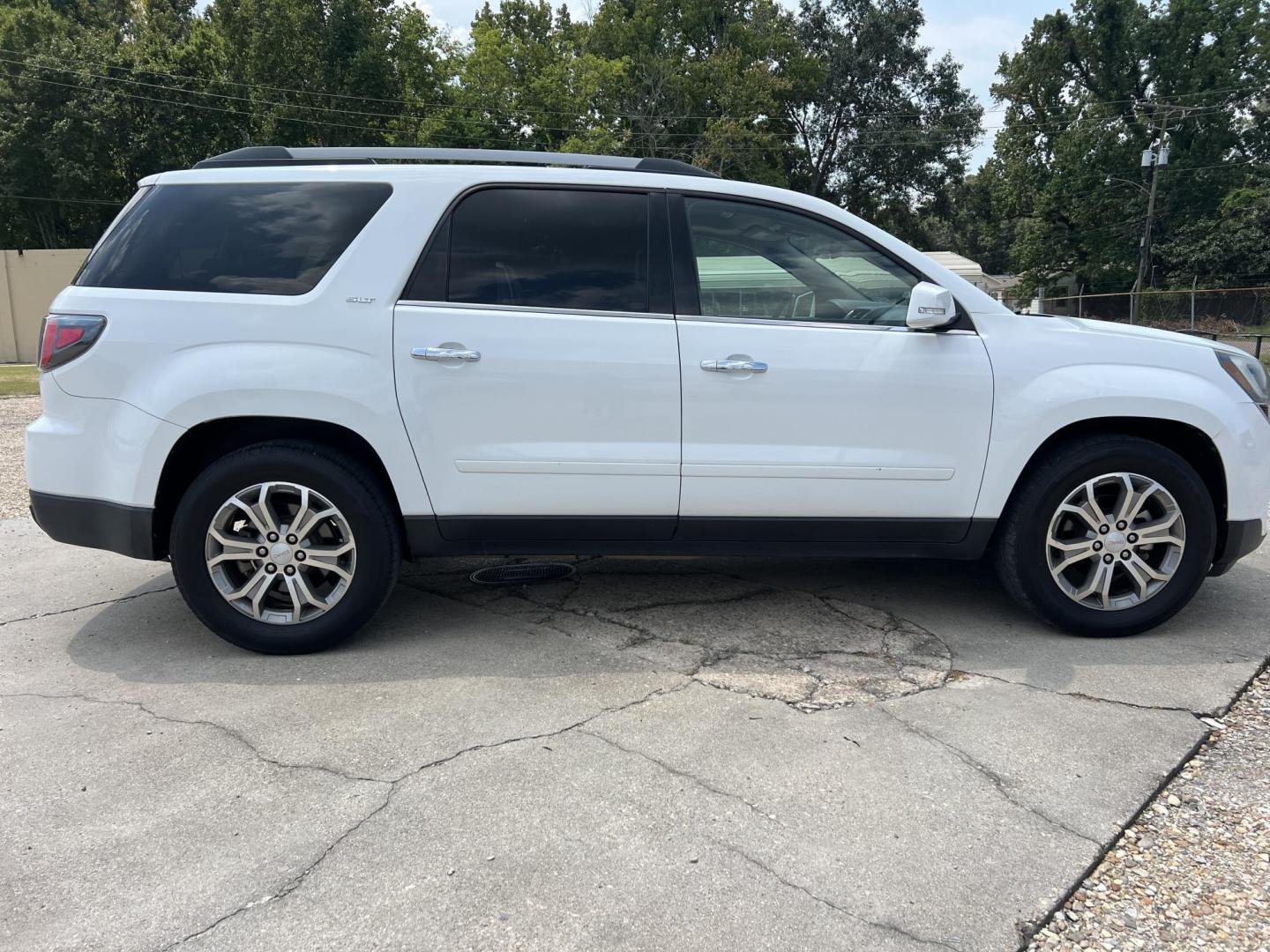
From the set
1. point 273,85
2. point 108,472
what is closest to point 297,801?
point 108,472

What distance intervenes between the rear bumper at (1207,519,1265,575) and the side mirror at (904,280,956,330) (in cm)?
156

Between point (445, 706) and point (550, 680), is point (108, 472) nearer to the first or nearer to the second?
point (445, 706)

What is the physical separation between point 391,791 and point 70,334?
7.30 ft

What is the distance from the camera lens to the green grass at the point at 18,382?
15.9m

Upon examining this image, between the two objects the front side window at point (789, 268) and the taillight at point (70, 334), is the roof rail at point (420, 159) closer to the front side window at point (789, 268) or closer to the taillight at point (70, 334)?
the front side window at point (789, 268)

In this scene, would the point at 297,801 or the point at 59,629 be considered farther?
the point at 59,629

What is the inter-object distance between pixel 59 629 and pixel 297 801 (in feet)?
7.11

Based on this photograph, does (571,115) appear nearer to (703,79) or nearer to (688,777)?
(703,79)

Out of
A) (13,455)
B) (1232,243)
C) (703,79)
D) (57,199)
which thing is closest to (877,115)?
(703,79)

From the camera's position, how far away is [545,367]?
138 inches

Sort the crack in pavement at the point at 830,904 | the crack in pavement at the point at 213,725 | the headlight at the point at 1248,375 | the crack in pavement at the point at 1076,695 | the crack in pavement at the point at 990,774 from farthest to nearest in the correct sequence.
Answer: the headlight at the point at 1248,375
the crack in pavement at the point at 1076,695
the crack in pavement at the point at 213,725
the crack in pavement at the point at 990,774
the crack in pavement at the point at 830,904

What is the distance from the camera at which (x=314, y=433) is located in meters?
3.60

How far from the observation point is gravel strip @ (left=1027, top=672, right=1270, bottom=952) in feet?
6.84

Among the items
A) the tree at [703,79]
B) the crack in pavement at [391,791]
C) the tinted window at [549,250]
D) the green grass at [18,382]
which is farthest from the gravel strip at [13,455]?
the tree at [703,79]
